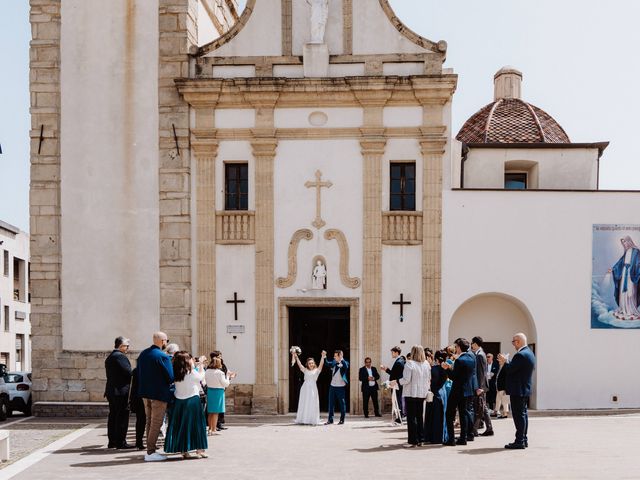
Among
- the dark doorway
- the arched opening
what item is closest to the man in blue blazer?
the dark doorway

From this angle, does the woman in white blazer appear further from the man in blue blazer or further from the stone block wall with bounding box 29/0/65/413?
the stone block wall with bounding box 29/0/65/413

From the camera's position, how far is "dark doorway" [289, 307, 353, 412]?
22.5 metres

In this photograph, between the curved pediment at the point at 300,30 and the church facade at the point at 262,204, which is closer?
the church facade at the point at 262,204

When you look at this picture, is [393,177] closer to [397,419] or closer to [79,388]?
[397,419]

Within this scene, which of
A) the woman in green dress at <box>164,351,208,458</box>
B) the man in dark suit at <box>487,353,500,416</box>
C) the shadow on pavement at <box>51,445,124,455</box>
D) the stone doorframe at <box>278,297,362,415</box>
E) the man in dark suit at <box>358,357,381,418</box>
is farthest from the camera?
the stone doorframe at <box>278,297,362,415</box>

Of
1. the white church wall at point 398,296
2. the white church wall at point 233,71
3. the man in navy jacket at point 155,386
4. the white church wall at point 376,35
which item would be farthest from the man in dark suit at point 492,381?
the man in navy jacket at point 155,386

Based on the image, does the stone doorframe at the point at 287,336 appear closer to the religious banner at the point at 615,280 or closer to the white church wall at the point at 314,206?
the white church wall at the point at 314,206

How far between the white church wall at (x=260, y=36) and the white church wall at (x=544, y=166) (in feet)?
24.0

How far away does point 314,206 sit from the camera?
2227 cm

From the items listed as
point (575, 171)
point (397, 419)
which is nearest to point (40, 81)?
point (397, 419)

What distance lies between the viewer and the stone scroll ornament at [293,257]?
22141 millimetres

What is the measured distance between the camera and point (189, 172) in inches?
884

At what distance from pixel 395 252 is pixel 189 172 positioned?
578cm

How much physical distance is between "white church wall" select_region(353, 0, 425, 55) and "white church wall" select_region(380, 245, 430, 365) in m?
5.14
